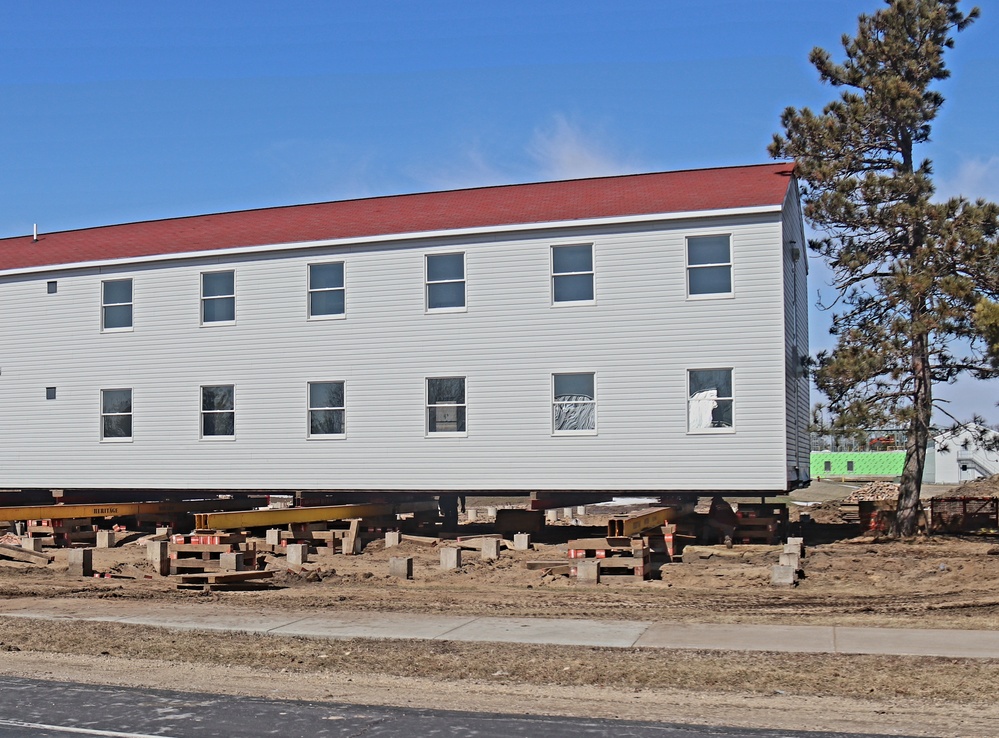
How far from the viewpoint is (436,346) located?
26.1 m

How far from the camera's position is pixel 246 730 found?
963cm

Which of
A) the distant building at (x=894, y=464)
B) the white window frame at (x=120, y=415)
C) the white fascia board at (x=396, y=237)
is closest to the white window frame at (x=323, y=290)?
the white fascia board at (x=396, y=237)

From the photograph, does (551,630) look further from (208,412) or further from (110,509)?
(110,509)

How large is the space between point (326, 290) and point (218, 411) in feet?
13.7

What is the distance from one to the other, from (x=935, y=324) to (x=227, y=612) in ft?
53.5

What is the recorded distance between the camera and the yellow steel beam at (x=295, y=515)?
2264cm

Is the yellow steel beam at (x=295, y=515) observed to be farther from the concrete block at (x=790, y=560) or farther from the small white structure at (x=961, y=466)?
the small white structure at (x=961, y=466)

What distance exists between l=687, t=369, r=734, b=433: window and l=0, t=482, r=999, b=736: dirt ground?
9.01 feet

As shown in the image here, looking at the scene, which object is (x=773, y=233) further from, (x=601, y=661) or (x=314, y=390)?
(x=601, y=661)

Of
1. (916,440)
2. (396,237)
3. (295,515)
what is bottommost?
(295,515)

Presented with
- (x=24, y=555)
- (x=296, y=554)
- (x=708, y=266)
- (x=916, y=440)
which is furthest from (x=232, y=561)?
(x=916, y=440)

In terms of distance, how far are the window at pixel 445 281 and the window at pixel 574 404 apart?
308 centimetres

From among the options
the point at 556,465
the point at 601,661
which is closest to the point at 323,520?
the point at 556,465

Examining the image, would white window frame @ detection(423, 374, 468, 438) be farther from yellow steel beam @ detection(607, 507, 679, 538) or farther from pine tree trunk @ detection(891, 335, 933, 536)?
pine tree trunk @ detection(891, 335, 933, 536)
